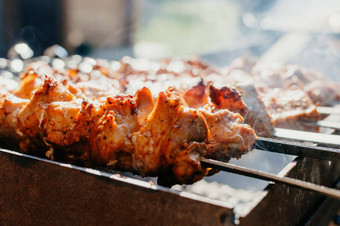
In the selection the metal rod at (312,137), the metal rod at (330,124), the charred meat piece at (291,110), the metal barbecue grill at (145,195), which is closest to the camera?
the metal barbecue grill at (145,195)

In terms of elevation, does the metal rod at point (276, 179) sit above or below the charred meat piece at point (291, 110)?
below

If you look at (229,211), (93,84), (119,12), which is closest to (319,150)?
(229,211)

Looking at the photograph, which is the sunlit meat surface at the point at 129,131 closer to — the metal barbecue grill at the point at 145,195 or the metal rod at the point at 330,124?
the metal barbecue grill at the point at 145,195

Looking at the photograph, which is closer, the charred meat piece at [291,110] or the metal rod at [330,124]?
the metal rod at [330,124]

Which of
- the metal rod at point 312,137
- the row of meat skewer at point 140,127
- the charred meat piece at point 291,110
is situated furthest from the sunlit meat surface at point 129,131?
the charred meat piece at point 291,110

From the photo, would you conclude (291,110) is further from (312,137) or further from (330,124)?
(312,137)

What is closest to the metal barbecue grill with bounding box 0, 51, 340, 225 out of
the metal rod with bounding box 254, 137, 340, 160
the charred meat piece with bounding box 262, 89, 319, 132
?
the metal rod with bounding box 254, 137, 340, 160

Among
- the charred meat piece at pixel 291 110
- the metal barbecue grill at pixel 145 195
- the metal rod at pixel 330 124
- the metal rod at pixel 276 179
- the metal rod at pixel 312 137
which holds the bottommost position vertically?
the metal barbecue grill at pixel 145 195

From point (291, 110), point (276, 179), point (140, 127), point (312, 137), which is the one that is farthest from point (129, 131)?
point (291, 110)
